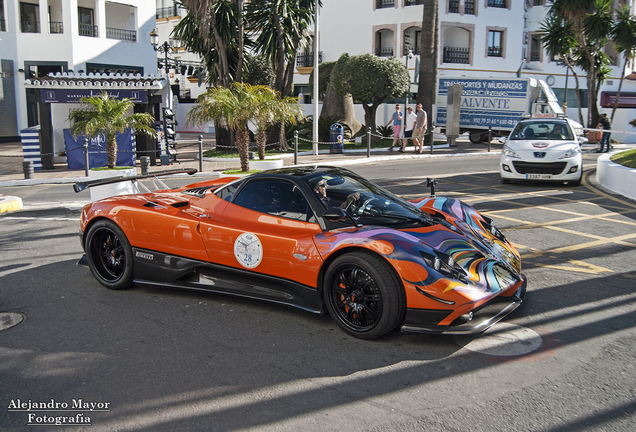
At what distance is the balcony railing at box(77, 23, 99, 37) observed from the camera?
104 feet

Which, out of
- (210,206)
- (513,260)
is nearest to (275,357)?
(210,206)

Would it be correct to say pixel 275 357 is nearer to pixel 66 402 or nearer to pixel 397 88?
pixel 66 402

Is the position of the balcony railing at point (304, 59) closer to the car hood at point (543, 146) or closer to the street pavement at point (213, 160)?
the street pavement at point (213, 160)

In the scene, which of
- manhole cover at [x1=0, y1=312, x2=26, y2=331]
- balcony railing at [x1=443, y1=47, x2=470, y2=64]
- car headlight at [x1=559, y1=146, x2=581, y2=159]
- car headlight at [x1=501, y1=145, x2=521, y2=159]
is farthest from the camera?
balcony railing at [x1=443, y1=47, x2=470, y2=64]

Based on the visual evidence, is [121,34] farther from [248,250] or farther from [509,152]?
[248,250]

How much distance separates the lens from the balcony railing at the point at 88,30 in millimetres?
31750

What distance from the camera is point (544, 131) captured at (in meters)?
13.0

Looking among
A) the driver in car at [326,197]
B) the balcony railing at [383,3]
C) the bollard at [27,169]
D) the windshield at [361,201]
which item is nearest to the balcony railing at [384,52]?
the balcony railing at [383,3]

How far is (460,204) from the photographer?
6.02 m

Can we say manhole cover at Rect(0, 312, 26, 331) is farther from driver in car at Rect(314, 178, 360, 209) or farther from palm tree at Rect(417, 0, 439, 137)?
palm tree at Rect(417, 0, 439, 137)

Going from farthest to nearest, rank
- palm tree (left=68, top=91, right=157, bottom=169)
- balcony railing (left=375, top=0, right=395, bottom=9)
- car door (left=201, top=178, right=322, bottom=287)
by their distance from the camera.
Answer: balcony railing (left=375, top=0, right=395, bottom=9)
palm tree (left=68, top=91, right=157, bottom=169)
car door (left=201, top=178, right=322, bottom=287)

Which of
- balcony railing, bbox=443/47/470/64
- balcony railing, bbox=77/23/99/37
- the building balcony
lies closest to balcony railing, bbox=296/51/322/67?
balcony railing, bbox=443/47/470/64

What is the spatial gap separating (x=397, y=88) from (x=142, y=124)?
14.8 m

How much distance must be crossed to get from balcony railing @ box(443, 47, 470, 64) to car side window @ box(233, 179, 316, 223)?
123ft
